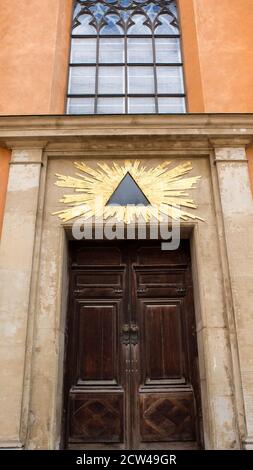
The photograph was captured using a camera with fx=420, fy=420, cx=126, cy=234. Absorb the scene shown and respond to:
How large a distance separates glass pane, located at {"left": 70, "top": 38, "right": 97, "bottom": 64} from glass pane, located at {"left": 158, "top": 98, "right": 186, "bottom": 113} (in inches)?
56.8

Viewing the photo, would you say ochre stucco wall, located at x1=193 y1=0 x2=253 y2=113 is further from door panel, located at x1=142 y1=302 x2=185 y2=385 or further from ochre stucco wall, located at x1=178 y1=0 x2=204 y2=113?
door panel, located at x1=142 y1=302 x2=185 y2=385

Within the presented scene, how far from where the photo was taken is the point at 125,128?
5.73 metres

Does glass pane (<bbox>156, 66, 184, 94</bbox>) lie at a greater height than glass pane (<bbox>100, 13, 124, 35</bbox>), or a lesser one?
lesser

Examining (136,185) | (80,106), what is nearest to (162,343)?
(136,185)

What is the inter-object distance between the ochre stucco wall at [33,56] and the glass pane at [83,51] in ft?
0.45

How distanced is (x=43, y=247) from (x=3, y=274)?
59 centimetres

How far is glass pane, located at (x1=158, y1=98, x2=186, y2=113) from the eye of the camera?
6.79 metres

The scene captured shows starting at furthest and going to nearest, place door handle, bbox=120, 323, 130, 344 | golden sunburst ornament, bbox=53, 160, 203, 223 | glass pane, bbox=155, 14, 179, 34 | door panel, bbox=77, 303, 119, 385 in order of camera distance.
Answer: glass pane, bbox=155, 14, 179, 34
golden sunburst ornament, bbox=53, 160, 203, 223
door handle, bbox=120, 323, 130, 344
door panel, bbox=77, 303, 119, 385

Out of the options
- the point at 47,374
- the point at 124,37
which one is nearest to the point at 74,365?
the point at 47,374

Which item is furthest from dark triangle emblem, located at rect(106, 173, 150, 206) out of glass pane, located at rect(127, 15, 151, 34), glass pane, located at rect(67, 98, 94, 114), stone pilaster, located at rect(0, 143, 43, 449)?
glass pane, located at rect(127, 15, 151, 34)

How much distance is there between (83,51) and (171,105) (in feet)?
6.28

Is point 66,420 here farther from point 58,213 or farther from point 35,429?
point 58,213

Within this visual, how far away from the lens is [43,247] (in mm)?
5277

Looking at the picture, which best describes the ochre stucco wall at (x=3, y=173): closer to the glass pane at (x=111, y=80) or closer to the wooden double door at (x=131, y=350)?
the wooden double door at (x=131, y=350)
